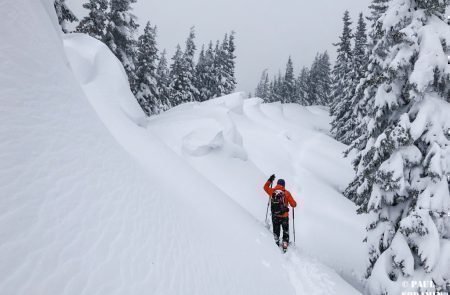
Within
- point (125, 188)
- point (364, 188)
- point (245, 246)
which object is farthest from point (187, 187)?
point (364, 188)

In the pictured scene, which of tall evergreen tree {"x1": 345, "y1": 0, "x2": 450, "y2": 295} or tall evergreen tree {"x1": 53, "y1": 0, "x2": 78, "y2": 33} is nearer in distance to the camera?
tall evergreen tree {"x1": 345, "y1": 0, "x2": 450, "y2": 295}

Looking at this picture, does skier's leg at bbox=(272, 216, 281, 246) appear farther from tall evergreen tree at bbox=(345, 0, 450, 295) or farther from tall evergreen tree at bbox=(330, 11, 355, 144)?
tall evergreen tree at bbox=(330, 11, 355, 144)

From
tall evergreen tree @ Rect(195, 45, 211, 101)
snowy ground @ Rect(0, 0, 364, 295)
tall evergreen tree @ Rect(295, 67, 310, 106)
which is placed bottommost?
tall evergreen tree @ Rect(295, 67, 310, 106)

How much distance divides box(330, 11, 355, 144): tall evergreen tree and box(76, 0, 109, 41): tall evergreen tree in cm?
2702

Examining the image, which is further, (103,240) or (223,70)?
(223,70)

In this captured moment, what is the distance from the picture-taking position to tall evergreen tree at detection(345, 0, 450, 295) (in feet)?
28.4

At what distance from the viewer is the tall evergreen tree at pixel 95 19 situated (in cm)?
2291

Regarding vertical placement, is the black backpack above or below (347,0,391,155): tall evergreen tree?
below

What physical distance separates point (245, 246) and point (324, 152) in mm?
24504

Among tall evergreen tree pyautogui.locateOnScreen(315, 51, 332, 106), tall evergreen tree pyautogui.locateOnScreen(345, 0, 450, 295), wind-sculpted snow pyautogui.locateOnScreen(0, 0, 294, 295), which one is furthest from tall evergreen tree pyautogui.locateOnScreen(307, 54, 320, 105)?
wind-sculpted snow pyautogui.locateOnScreen(0, 0, 294, 295)

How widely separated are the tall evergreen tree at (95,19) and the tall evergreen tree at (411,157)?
68.1 feet

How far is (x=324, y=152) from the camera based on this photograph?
30.6m

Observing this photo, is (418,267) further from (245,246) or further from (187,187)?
(187,187)

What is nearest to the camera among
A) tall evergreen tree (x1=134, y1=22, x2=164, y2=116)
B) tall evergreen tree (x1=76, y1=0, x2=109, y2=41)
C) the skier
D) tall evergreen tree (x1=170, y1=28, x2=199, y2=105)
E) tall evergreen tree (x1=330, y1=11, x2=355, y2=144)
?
the skier
